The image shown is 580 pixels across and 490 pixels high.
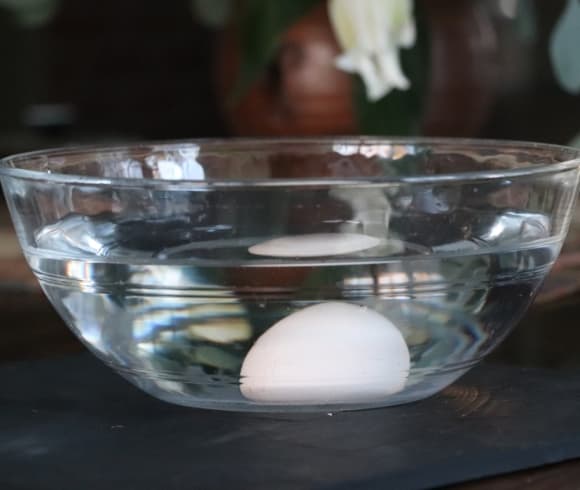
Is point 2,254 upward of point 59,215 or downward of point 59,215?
downward

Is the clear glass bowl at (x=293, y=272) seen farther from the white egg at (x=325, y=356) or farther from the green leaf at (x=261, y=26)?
the green leaf at (x=261, y=26)

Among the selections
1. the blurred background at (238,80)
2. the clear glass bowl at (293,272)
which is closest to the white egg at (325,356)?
the clear glass bowl at (293,272)

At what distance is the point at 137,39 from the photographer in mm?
2990

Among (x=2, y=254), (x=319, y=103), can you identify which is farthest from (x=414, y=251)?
(x=319, y=103)

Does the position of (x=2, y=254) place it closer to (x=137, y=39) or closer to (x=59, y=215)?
(x=59, y=215)

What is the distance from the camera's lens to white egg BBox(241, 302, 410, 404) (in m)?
0.40

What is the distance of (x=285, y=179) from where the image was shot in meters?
0.39

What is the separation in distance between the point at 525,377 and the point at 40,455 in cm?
19

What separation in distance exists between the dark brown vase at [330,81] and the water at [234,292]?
662 millimetres

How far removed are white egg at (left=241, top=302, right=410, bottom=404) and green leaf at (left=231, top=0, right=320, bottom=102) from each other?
1.90 feet

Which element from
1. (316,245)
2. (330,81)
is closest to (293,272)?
(316,245)

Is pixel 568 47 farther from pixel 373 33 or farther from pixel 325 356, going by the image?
pixel 325 356

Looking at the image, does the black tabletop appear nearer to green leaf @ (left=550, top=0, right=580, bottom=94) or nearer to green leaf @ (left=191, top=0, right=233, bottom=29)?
green leaf @ (left=550, top=0, right=580, bottom=94)

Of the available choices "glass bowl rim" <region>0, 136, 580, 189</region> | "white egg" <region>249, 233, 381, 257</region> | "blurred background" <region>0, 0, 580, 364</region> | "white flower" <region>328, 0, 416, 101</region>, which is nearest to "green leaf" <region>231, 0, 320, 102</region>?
"blurred background" <region>0, 0, 580, 364</region>
